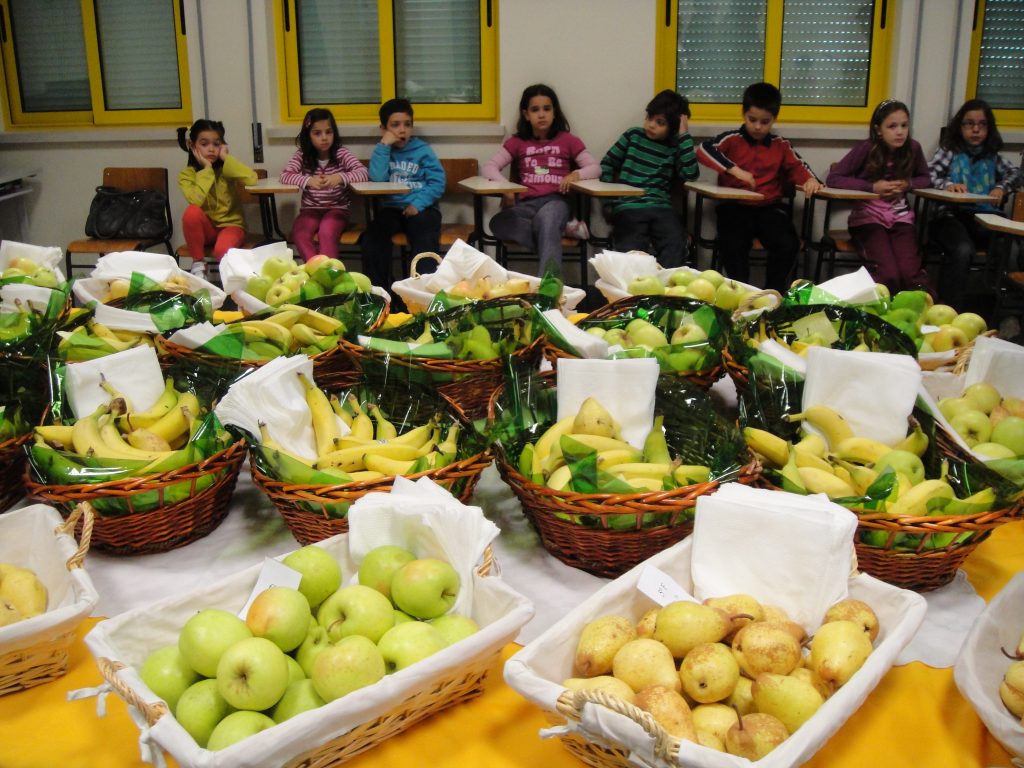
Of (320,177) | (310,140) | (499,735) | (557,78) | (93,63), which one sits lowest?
(499,735)

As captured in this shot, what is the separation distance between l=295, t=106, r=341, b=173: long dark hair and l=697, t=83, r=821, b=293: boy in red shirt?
1.84 metres

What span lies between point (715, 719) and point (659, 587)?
0.19 m

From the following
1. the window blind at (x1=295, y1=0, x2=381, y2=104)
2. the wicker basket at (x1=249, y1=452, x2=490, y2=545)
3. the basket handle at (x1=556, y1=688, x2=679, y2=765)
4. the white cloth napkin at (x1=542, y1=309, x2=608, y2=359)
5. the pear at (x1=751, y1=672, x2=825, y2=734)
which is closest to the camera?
the basket handle at (x1=556, y1=688, x2=679, y2=765)

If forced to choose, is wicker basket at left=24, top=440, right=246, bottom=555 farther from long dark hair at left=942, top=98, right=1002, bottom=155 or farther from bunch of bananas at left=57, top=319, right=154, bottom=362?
long dark hair at left=942, top=98, right=1002, bottom=155

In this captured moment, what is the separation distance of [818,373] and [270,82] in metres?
4.19

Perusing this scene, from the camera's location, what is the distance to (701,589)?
1.07 meters

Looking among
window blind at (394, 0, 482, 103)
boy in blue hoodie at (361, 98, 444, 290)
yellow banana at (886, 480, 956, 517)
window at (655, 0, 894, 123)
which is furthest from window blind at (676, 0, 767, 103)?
yellow banana at (886, 480, 956, 517)

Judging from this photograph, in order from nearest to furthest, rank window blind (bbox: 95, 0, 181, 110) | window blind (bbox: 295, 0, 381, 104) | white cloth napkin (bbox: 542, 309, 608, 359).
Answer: white cloth napkin (bbox: 542, 309, 608, 359), window blind (bbox: 295, 0, 381, 104), window blind (bbox: 95, 0, 181, 110)

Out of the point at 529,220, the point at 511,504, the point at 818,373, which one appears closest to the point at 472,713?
the point at 511,504

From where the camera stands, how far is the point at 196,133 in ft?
14.7

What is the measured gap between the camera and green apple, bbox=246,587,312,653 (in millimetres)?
900

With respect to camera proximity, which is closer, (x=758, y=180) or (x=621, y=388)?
(x=621, y=388)

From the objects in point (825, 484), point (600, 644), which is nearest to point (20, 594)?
point (600, 644)

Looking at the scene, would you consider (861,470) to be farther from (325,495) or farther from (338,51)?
(338,51)
